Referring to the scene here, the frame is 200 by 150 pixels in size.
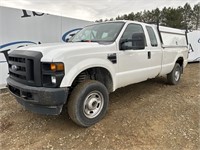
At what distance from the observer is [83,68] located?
3107 mm

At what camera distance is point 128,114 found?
12.6 feet

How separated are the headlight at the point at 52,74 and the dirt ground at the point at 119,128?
929 millimetres

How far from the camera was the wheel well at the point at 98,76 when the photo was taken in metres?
3.44

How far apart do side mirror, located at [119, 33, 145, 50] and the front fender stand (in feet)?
1.70

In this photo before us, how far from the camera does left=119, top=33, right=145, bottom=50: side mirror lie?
3614 millimetres

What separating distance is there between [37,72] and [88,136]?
133 centimetres

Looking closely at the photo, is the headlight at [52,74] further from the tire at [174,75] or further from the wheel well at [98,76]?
the tire at [174,75]

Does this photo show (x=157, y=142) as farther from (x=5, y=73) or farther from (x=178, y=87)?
(x=5, y=73)

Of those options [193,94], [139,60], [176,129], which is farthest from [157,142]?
[193,94]

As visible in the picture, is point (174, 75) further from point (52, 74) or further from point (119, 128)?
point (52, 74)

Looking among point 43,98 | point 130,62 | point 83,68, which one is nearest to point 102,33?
point 130,62

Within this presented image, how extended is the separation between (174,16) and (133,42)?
32.8m

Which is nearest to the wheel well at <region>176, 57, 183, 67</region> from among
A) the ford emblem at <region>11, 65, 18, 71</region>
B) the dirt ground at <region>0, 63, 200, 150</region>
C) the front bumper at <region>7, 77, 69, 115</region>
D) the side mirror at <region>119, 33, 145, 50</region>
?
the dirt ground at <region>0, 63, 200, 150</region>

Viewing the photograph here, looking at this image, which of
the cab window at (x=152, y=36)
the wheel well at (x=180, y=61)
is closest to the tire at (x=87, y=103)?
the cab window at (x=152, y=36)
